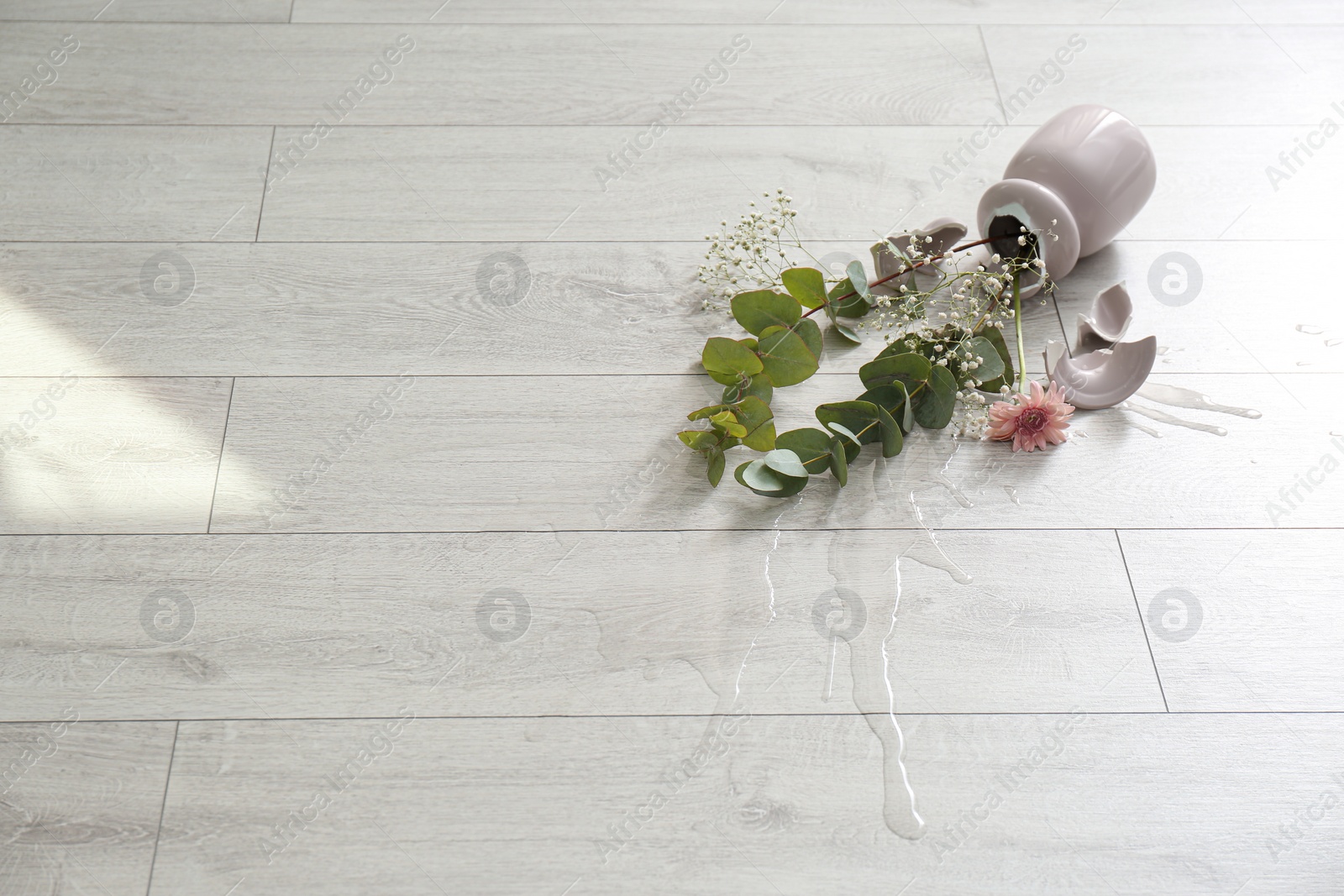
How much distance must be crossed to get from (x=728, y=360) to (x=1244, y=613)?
0.50 meters

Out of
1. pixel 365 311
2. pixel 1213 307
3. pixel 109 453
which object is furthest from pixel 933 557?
pixel 109 453

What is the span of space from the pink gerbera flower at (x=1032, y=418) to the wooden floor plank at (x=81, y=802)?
76 centimetres

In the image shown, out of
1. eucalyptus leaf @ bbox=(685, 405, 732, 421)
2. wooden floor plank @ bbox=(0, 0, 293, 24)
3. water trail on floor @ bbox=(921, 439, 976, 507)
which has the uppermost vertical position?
wooden floor plank @ bbox=(0, 0, 293, 24)

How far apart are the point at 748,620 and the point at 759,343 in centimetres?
27

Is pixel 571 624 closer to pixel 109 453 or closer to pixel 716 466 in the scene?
pixel 716 466

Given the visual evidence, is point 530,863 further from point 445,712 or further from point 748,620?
point 748,620

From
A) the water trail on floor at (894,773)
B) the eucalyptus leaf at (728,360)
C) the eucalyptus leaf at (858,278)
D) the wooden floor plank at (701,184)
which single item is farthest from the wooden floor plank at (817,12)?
the water trail on floor at (894,773)

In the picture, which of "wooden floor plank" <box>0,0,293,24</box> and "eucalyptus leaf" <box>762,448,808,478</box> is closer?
"eucalyptus leaf" <box>762,448,808,478</box>

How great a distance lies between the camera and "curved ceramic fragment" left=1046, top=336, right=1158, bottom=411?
37.4 inches

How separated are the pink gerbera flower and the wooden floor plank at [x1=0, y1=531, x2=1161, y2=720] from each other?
9cm

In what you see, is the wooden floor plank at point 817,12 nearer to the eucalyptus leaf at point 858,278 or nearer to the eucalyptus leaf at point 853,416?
the eucalyptus leaf at point 858,278

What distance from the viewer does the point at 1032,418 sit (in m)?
0.92

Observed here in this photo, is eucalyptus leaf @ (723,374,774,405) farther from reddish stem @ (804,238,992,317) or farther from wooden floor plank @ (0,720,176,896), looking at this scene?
wooden floor plank @ (0,720,176,896)

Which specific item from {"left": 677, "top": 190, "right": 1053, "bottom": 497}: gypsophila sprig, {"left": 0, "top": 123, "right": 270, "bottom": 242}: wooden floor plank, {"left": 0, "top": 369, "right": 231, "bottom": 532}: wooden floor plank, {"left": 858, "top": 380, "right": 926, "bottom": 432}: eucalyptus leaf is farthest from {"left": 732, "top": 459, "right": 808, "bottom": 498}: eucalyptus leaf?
{"left": 0, "top": 123, "right": 270, "bottom": 242}: wooden floor plank
